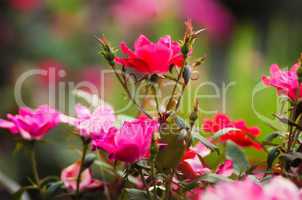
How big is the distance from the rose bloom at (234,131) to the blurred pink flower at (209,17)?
6.82 ft

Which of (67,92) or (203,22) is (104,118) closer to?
(67,92)

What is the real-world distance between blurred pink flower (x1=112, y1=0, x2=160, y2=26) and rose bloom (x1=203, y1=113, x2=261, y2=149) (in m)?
1.80

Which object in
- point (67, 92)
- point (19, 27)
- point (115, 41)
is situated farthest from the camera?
point (115, 41)

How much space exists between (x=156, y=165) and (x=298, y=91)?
0.15 meters

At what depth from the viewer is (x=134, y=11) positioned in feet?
8.51

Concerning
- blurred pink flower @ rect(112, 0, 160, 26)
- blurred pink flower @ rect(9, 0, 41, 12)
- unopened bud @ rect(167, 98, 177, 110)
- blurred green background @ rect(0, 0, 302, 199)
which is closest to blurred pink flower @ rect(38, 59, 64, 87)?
blurred green background @ rect(0, 0, 302, 199)

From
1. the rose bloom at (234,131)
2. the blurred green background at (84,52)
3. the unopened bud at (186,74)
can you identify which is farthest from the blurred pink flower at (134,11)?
the unopened bud at (186,74)

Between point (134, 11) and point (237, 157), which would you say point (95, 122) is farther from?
point (134, 11)

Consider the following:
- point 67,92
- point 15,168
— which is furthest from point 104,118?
point 67,92

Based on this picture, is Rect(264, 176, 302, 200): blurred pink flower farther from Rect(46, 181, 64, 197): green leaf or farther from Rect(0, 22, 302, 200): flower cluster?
Rect(46, 181, 64, 197): green leaf

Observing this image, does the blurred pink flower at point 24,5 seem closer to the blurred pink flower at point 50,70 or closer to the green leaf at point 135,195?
the blurred pink flower at point 50,70

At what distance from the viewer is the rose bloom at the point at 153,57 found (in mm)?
647

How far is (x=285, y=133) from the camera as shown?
0.70m

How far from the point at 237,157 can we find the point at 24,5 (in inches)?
62.5
